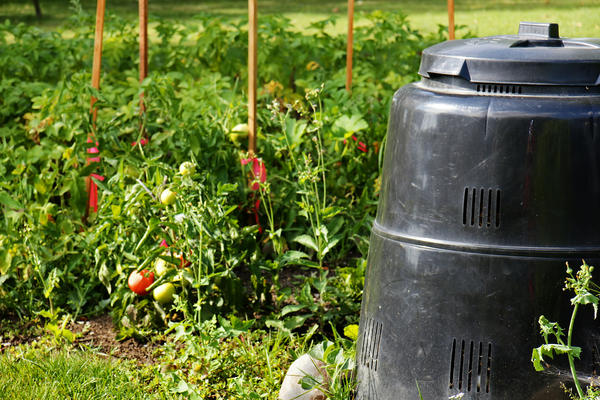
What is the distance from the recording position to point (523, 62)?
5.76ft

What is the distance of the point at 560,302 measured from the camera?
70.9 inches

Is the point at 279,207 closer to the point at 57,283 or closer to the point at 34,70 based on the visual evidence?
the point at 57,283

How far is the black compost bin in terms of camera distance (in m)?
1.76

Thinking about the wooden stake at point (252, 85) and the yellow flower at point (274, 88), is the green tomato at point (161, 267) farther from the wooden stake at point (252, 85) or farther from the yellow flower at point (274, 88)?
the yellow flower at point (274, 88)

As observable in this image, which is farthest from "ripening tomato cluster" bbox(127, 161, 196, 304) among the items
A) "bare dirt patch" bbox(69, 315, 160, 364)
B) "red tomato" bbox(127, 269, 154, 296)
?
"bare dirt patch" bbox(69, 315, 160, 364)

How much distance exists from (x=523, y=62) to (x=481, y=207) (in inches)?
13.8

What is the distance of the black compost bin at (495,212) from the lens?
1.76 metres

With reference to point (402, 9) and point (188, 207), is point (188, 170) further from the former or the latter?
point (402, 9)

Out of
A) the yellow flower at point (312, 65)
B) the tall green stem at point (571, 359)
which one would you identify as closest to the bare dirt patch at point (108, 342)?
the tall green stem at point (571, 359)

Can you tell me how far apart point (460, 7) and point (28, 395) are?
10615 mm

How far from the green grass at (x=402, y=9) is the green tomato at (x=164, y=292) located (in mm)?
7044

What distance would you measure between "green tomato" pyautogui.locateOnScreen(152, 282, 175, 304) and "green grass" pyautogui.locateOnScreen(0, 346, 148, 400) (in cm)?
25

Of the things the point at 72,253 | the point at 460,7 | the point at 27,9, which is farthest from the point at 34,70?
the point at 460,7

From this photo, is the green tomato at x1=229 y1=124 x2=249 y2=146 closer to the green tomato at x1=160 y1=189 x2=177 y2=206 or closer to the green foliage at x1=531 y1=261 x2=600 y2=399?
the green tomato at x1=160 y1=189 x2=177 y2=206
